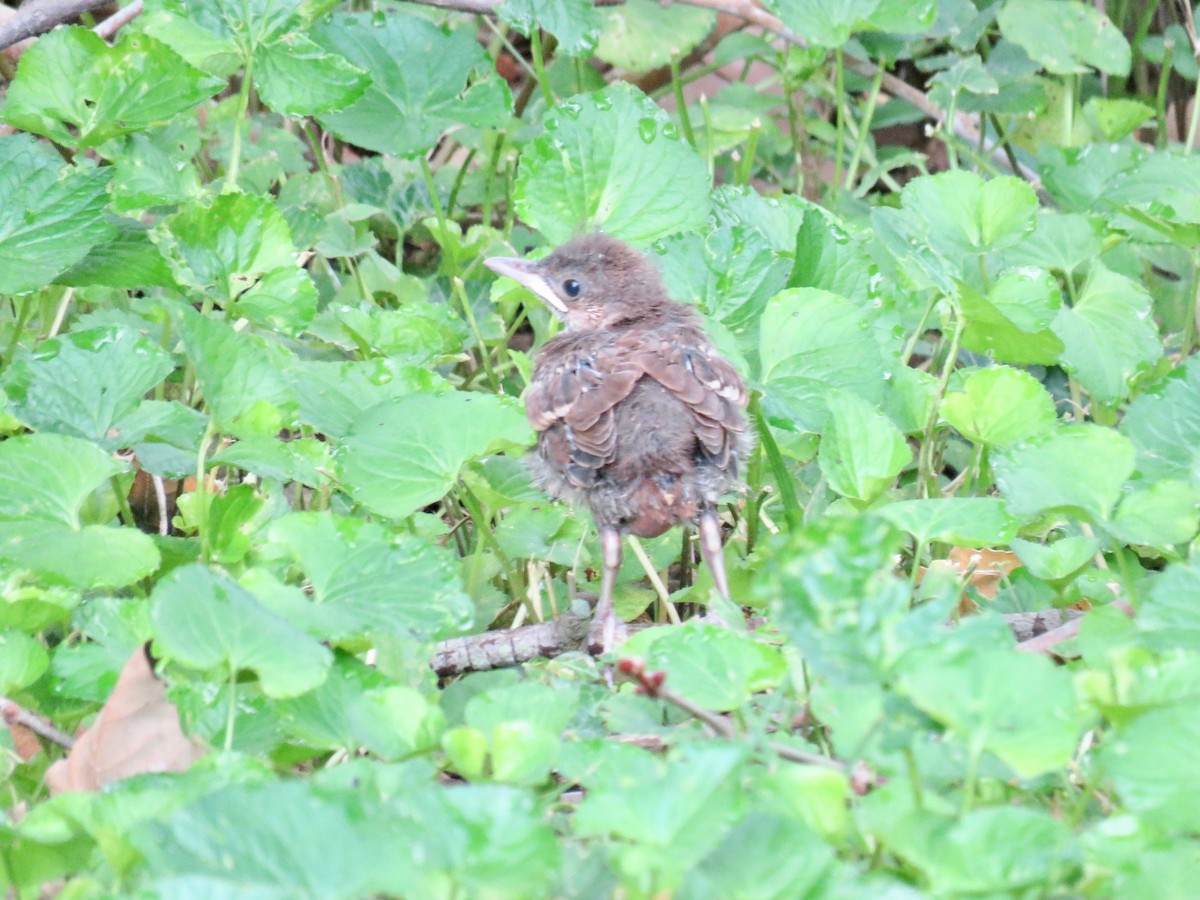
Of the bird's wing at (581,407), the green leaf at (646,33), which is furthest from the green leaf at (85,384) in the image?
the green leaf at (646,33)

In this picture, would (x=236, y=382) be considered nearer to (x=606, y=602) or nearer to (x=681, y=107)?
(x=606, y=602)

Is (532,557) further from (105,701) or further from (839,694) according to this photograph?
(839,694)

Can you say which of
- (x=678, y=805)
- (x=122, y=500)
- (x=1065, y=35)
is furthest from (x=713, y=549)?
(x=1065, y=35)

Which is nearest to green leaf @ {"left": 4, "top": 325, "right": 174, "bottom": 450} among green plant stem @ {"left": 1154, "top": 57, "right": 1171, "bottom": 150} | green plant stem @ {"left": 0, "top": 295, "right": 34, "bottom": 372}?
green plant stem @ {"left": 0, "top": 295, "right": 34, "bottom": 372}

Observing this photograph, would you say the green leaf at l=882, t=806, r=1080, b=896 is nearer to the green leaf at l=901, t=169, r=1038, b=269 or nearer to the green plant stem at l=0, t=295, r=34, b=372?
the green leaf at l=901, t=169, r=1038, b=269

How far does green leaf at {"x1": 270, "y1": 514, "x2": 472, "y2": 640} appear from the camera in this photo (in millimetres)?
2201

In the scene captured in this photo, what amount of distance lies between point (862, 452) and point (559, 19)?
1.63 m

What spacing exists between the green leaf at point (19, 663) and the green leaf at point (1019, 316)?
6.56 feet

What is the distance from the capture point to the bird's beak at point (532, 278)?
3.77m

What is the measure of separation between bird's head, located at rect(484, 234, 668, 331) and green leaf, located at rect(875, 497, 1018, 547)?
45.3 inches

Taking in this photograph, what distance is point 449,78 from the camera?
3.97 metres

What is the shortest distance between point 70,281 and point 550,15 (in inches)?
55.5

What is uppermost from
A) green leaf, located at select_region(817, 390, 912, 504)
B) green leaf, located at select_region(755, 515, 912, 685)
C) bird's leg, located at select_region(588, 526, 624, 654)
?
green leaf, located at select_region(755, 515, 912, 685)

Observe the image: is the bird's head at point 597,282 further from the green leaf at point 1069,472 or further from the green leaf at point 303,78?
the green leaf at point 1069,472
